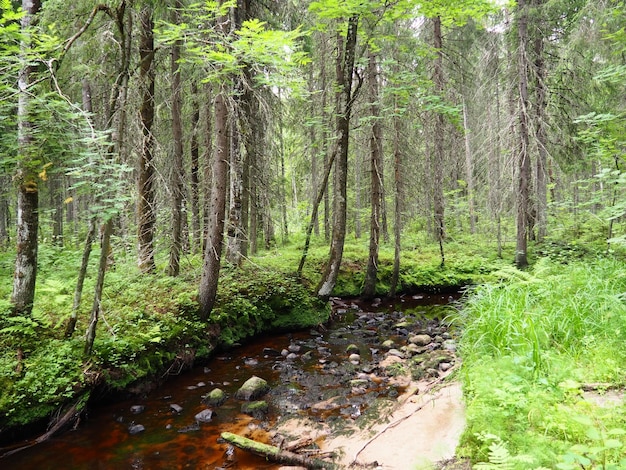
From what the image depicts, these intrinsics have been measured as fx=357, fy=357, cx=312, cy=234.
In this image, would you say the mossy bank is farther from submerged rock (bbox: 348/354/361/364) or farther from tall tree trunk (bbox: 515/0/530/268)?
A: submerged rock (bbox: 348/354/361/364)

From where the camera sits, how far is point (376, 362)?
733 centimetres

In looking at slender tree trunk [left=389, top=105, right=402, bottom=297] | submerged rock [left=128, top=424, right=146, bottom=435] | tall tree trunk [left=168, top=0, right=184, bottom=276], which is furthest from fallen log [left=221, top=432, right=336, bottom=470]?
slender tree trunk [left=389, top=105, right=402, bottom=297]

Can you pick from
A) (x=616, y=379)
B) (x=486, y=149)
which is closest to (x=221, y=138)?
(x=616, y=379)

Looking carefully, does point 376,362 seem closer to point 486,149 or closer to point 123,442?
point 123,442

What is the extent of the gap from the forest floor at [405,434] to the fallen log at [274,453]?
25 cm

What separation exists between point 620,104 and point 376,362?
13.0 meters

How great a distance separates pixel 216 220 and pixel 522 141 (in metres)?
10.4

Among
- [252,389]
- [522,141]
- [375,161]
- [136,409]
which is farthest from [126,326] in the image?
[522,141]

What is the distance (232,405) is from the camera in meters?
5.93

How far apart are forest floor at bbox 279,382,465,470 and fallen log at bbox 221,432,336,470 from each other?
0.83ft

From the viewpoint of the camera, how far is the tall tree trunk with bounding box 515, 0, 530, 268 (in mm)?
11875

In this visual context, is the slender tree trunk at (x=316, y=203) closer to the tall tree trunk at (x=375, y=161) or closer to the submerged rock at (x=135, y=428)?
the tall tree trunk at (x=375, y=161)

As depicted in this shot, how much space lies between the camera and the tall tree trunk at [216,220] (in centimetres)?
773

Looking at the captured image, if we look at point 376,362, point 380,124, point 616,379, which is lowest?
point 376,362
